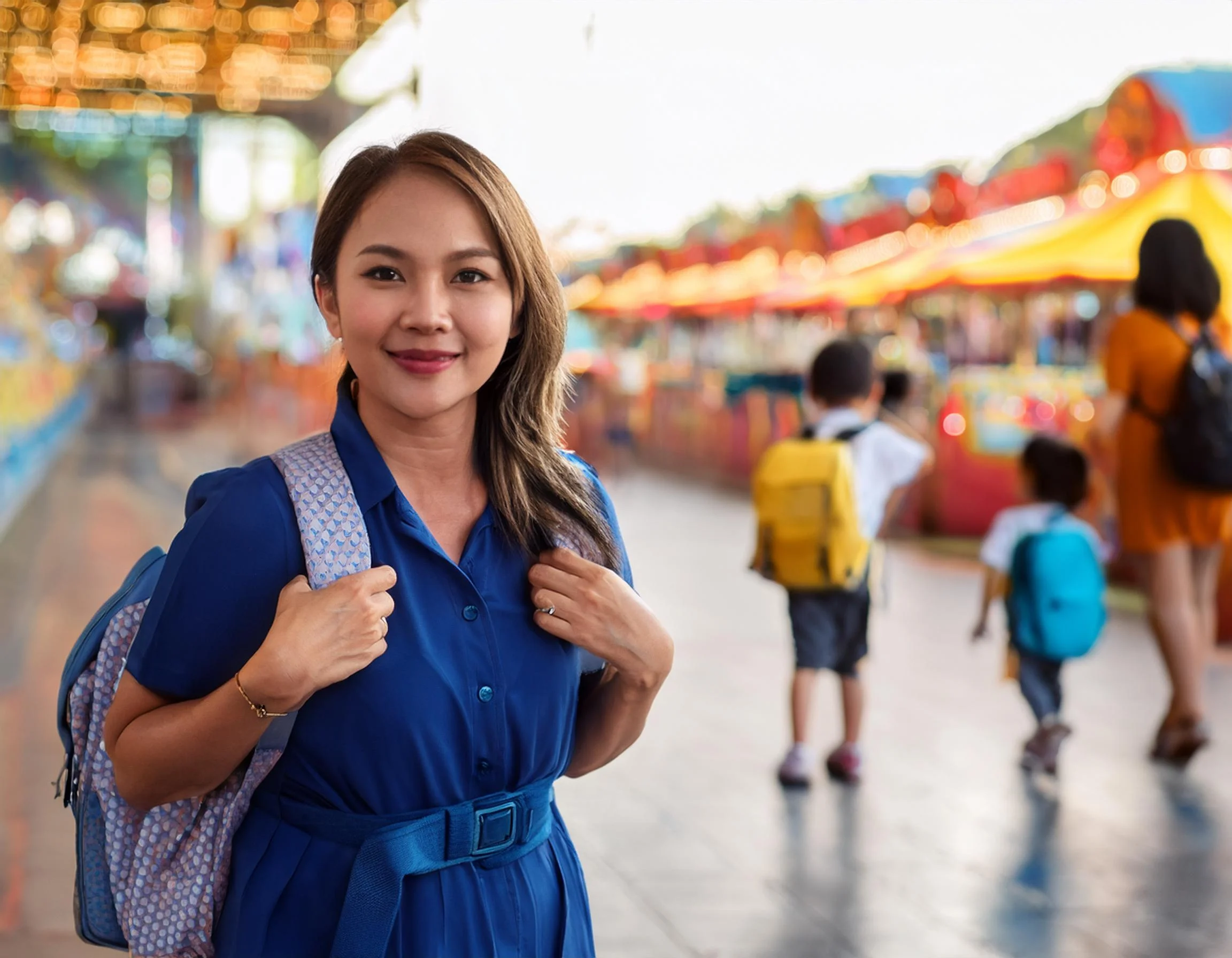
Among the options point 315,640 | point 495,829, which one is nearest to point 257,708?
point 315,640

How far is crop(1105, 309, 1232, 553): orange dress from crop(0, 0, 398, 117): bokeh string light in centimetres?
1527

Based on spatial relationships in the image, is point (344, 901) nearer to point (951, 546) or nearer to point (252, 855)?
point (252, 855)

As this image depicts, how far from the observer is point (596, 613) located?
5.60ft

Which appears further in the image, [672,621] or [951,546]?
[951,546]

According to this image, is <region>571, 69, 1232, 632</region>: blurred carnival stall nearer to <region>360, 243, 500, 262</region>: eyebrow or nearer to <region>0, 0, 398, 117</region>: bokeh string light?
<region>0, 0, 398, 117</region>: bokeh string light

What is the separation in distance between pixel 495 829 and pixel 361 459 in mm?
426

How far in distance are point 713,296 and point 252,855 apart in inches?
877

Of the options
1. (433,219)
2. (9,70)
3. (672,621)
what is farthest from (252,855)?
(9,70)

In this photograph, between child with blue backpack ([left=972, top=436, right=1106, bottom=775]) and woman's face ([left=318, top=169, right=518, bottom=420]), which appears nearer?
woman's face ([left=318, top=169, right=518, bottom=420])

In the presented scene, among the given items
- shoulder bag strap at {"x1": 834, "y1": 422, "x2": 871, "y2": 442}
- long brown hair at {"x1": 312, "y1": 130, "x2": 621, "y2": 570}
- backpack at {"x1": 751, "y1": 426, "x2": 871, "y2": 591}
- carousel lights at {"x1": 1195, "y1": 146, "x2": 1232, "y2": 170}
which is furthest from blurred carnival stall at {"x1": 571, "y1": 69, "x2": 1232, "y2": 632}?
long brown hair at {"x1": 312, "y1": 130, "x2": 621, "y2": 570}

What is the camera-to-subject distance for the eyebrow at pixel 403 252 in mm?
1635

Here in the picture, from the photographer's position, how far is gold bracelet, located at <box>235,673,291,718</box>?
1.54 m

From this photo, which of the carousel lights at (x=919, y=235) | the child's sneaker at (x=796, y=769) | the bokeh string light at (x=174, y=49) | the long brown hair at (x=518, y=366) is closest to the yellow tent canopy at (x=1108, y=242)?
the carousel lights at (x=919, y=235)

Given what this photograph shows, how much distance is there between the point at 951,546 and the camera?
11.8 m
